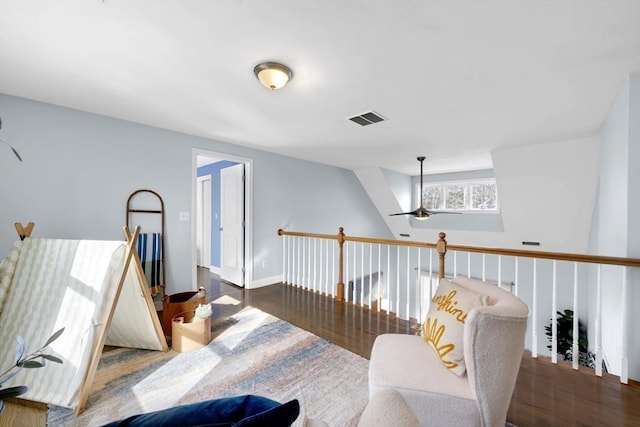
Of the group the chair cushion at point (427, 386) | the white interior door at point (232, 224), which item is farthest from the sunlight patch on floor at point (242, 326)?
the chair cushion at point (427, 386)

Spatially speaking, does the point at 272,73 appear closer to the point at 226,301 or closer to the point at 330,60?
the point at 330,60

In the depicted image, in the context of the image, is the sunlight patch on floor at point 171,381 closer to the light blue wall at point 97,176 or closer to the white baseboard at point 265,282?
the light blue wall at point 97,176

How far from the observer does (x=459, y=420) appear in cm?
131

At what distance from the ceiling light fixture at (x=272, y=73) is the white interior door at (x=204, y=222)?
408 cm

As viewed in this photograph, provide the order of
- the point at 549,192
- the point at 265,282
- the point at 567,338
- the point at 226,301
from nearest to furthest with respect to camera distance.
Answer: the point at 226,301 → the point at 567,338 → the point at 549,192 → the point at 265,282

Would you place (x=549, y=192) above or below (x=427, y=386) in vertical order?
above

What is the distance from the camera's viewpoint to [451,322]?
1543mm

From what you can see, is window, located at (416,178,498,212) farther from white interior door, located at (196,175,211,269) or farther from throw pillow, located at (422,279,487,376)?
white interior door, located at (196,175,211,269)

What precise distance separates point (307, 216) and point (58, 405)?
3.97 metres

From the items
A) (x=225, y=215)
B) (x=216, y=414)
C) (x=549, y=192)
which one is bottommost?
(x=216, y=414)

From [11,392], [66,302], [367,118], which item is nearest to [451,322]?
[11,392]

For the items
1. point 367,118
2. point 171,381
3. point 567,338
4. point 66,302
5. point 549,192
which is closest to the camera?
point 66,302

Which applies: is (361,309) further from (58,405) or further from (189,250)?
(58,405)

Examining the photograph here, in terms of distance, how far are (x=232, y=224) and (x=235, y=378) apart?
114 inches
